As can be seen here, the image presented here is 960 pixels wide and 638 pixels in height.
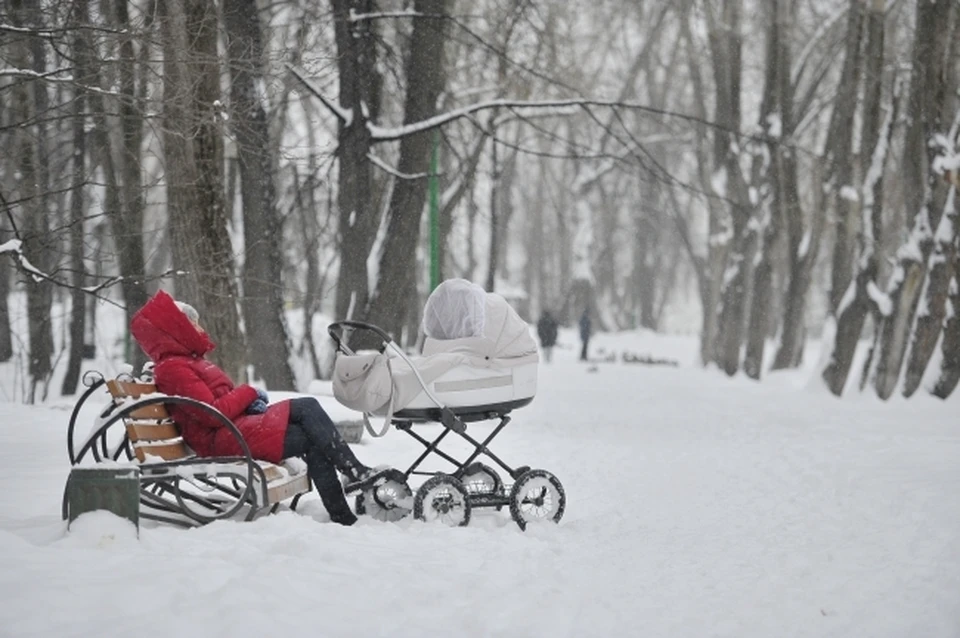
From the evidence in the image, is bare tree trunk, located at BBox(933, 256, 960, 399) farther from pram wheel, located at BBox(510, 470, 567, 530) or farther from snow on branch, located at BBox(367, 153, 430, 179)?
pram wheel, located at BBox(510, 470, 567, 530)

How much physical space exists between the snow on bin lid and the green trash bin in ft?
8.55

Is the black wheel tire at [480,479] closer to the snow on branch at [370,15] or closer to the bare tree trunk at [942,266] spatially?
the snow on branch at [370,15]

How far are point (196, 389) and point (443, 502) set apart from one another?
1655 mm

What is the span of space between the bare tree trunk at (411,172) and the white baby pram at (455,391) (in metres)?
6.44

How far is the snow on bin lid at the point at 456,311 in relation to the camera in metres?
7.70

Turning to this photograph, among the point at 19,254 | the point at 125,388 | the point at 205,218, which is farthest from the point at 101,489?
the point at 205,218

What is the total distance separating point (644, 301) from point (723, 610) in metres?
49.0

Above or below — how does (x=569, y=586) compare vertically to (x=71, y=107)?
below

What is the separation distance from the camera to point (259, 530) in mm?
6344

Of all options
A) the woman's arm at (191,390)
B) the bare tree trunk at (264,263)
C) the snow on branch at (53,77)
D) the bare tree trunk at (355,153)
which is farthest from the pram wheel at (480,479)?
the bare tree trunk at (355,153)

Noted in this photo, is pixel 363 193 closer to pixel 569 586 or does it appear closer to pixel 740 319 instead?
pixel 569 586

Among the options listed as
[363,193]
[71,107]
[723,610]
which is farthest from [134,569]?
[363,193]

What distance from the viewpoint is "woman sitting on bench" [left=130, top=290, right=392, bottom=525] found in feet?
22.2

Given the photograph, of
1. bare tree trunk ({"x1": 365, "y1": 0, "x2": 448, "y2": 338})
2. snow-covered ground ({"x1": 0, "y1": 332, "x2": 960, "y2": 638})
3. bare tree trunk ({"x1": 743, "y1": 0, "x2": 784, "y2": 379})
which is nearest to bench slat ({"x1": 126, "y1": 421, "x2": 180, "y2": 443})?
snow-covered ground ({"x1": 0, "y1": 332, "x2": 960, "y2": 638})
